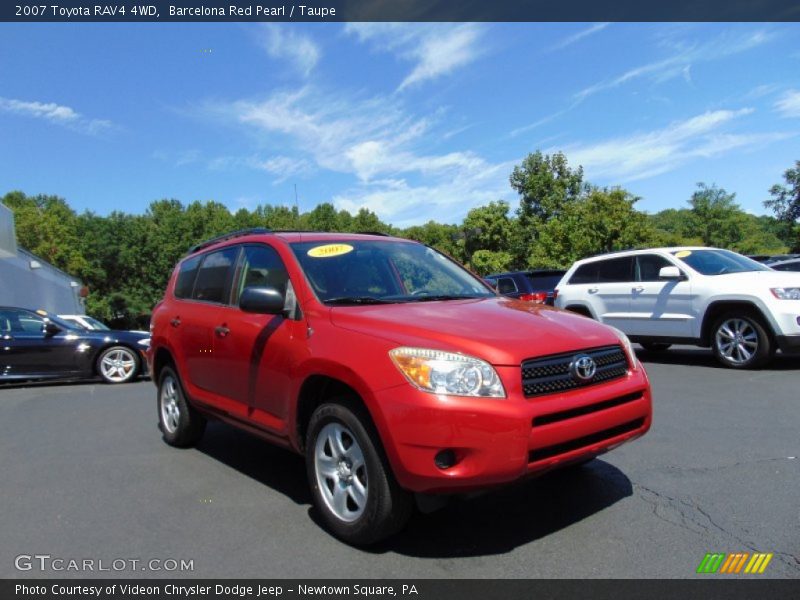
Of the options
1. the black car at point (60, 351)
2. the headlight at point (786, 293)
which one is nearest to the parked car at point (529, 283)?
the headlight at point (786, 293)

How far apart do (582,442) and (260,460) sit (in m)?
2.97

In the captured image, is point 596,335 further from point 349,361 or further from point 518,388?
point 349,361

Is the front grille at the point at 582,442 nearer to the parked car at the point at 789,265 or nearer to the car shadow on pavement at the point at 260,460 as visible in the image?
the car shadow on pavement at the point at 260,460

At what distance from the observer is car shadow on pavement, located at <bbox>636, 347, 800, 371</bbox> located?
8.68m

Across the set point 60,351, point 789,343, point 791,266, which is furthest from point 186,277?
point 791,266

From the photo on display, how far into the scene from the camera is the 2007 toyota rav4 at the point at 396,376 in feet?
9.81

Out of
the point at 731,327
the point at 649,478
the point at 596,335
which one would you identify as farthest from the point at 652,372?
the point at 596,335

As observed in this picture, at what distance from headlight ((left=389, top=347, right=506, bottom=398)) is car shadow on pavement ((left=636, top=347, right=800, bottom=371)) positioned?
6.98 meters

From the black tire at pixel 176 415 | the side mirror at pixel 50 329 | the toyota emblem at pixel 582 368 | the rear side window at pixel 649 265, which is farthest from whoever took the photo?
the side mirror at pixel 50 329

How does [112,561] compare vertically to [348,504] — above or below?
below

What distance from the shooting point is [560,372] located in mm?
3234

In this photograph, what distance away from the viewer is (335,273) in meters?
4.19
